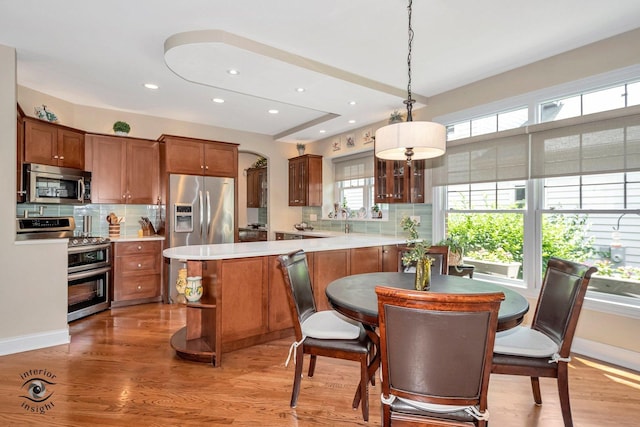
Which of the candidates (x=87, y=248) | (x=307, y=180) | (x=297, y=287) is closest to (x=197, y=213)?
(x=87, y=248)

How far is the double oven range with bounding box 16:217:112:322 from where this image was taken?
374 centimetres

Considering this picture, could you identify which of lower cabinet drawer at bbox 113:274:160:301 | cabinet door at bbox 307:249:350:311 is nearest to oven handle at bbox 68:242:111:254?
lower cabinet drawer at bbox 113:274:160:301

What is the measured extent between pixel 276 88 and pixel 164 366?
2903 mm

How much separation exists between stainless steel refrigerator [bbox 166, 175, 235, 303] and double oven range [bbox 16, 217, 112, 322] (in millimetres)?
773

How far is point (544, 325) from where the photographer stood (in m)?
2.12

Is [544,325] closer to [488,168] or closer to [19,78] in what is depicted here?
[488,168]

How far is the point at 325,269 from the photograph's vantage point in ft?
11.8

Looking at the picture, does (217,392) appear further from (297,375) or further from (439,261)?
(439,261)

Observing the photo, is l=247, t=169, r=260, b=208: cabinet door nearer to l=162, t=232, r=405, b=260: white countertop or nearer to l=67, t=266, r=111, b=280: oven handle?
l=67, t=266, r=111, b=280: oven handle

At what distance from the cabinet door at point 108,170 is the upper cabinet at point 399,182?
11.9ft

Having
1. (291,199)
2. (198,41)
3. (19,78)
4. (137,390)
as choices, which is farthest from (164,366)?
(291,199)

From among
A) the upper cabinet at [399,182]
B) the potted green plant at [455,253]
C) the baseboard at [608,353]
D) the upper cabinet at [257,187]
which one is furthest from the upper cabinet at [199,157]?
the baseboard at [608,353]

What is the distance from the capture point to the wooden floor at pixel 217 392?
2018 mm

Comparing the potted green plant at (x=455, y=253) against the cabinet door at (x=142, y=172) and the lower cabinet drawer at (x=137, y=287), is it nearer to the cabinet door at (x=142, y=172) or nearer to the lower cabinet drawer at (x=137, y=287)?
the lower cabinet drawer at (x=137, y=287)
